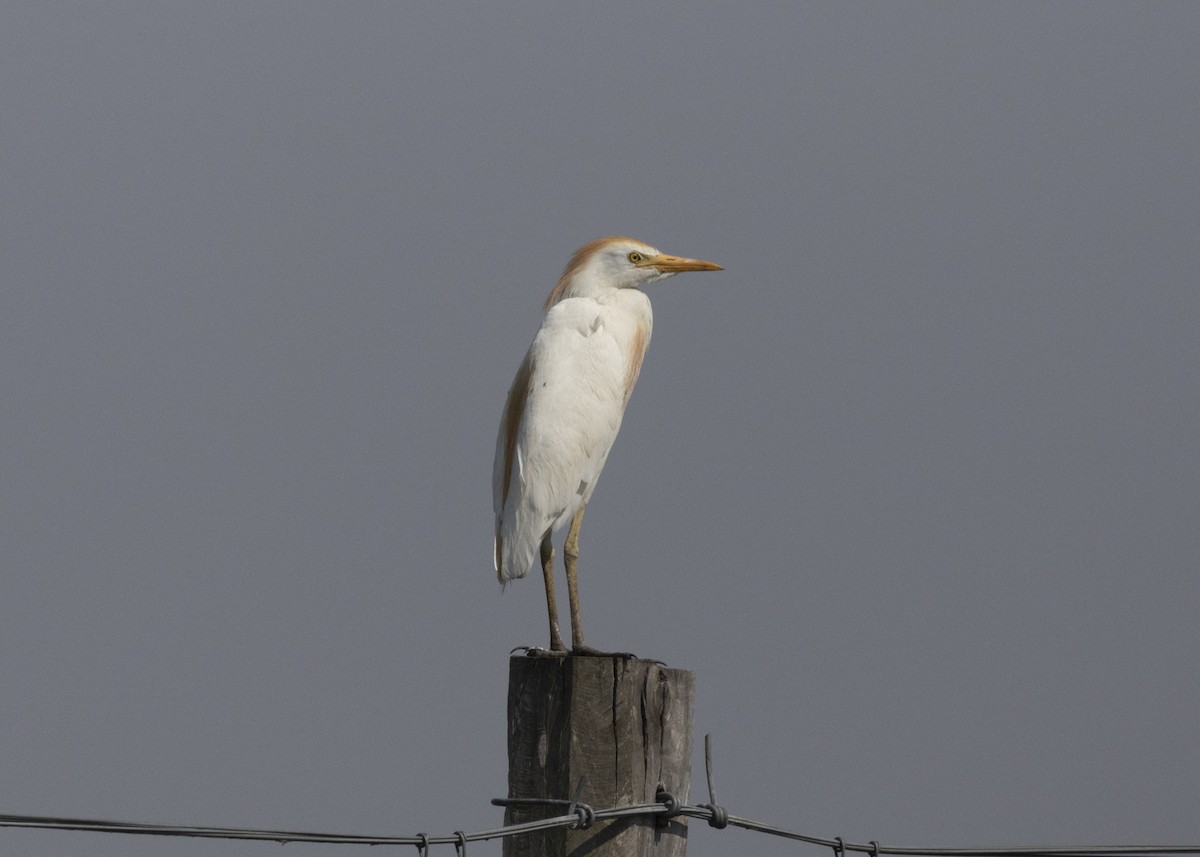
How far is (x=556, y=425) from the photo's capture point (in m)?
5.78

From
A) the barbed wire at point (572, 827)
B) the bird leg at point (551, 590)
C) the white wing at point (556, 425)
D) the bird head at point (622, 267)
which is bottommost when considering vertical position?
the barbed wire at point (572, 827)

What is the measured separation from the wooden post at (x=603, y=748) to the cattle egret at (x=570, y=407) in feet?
6.88

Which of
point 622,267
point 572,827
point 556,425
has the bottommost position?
point 572,827

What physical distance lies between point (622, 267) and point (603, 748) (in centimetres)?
324

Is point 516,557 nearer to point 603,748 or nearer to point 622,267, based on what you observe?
point 622,267

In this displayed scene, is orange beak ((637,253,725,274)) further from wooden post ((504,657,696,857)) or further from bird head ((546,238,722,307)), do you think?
wooden post ((504,657,696,857))

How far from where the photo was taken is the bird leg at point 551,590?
214 inches

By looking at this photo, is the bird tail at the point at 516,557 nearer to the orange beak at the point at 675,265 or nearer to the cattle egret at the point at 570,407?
the cattle egret at the point at 570,407

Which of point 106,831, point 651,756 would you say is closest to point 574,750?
point 651,756

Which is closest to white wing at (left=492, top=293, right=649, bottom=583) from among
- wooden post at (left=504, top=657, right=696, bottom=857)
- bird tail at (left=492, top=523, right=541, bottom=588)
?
bird tail at (left=492, top=523, right=541, bottom=588)

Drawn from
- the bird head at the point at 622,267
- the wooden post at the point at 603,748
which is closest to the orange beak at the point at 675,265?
the bird head at the point at 622,267

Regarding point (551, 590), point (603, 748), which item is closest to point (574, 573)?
point (551, 590)

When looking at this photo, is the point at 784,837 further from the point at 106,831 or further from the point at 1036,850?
the point at 106,831

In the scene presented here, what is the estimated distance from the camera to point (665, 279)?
20.5 ft
